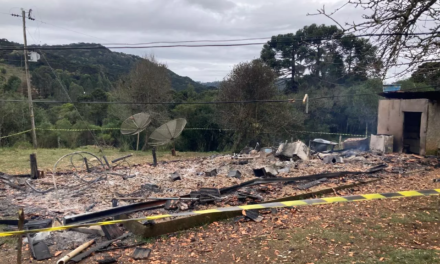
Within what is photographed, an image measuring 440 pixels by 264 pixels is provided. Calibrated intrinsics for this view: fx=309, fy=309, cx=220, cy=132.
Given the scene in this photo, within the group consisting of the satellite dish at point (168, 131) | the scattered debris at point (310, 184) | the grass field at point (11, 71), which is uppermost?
the grass field at point (11, 71)

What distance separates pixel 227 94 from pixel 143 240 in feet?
56.8

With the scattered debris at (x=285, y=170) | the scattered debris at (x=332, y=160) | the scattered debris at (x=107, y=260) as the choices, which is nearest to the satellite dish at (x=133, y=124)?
the scattered debris at (x=285, y=170)

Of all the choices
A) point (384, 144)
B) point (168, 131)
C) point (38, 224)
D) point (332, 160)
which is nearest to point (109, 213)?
point (38, 224)

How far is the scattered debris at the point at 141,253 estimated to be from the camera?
179 inches

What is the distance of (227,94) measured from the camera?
21.9m

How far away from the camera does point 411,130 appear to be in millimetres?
14234

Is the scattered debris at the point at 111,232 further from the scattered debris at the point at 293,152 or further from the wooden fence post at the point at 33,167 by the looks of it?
the scattered debris at the point at 293,152

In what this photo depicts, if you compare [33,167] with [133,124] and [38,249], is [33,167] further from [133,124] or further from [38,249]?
[38,249]

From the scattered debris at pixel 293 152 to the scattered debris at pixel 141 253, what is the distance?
28.0 feet

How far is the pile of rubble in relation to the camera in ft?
18.1

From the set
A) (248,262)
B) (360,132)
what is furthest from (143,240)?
(360,132)

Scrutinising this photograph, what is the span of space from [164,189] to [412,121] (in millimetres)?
12105

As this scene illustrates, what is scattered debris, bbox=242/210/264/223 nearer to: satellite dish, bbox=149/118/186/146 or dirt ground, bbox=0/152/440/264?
dirt ground, bbox=0/152/440/264

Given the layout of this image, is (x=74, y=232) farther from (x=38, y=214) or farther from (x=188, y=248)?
(x=188, y=248)
